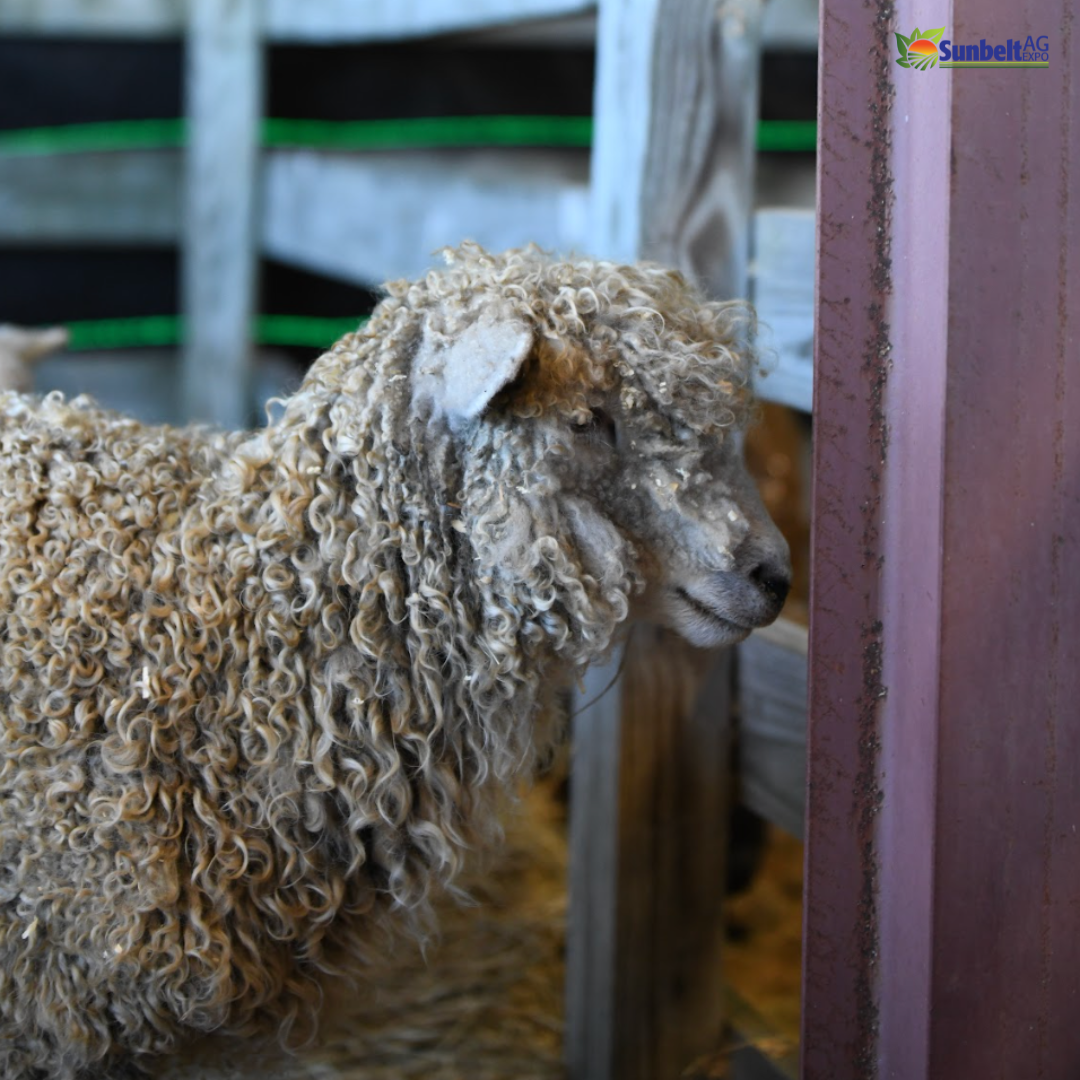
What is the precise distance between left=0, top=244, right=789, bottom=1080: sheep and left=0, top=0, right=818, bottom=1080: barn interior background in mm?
284

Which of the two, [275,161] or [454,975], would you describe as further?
[275,161]

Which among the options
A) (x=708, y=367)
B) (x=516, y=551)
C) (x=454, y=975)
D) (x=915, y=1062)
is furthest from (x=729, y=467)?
(x=454, y=975)

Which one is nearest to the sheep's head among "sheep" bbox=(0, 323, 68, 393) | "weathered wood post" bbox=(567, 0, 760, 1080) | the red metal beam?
the red metal beam

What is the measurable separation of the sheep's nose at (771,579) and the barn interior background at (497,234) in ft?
1.33

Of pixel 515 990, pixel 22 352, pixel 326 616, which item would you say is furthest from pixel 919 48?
pixel 515 990

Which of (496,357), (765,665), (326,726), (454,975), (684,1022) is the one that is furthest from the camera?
(454,975)

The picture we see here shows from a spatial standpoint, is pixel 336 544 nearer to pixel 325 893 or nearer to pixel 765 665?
pixel 325 893

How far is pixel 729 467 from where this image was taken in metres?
1.75

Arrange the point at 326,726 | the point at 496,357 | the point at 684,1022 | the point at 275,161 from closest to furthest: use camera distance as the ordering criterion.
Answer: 1. the point at 496,357
2. the point at 326,726
3. the point at 684,1022
4. the point at 275,161

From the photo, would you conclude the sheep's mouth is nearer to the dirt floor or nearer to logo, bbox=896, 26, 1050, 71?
the dirt floor

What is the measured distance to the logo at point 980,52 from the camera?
1.44 m

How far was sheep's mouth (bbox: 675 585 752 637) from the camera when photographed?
175 centimetres

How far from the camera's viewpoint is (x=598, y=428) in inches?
66.3

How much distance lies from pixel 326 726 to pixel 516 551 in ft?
1.18
